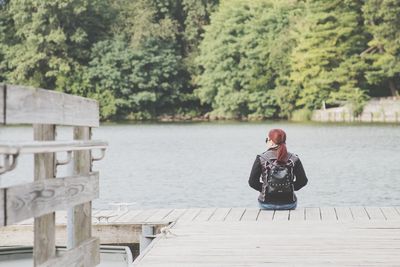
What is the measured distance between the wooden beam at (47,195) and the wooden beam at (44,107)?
31 centimetres

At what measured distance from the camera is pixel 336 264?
6.05 m

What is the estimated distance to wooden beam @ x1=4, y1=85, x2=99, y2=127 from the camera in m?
4.32

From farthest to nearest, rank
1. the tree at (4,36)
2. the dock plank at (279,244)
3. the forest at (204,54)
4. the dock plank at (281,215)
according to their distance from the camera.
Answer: the tree at (4,36) → the forest at (204,54) → the dock plank at (281,215) → the dock plank at (279,244)

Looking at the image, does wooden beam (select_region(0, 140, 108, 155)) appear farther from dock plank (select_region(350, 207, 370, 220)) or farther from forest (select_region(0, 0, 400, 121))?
forest (select_region(0, 0, 400, 121))

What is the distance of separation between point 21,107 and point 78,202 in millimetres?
1129

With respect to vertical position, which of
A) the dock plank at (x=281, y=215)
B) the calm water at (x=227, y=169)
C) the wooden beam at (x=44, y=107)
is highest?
the wooden beam at (x=44, y=107)

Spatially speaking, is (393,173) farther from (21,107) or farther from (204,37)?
(204,37)

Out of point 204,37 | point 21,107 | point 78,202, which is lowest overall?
point 78,202

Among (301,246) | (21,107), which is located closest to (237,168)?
(301,246)

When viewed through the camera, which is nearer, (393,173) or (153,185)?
(153,185)

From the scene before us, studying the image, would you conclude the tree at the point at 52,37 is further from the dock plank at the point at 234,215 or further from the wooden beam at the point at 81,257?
the wooden beam at the point at 81,257

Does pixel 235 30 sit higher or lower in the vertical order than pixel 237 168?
higher

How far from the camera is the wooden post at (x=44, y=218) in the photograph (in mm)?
4824

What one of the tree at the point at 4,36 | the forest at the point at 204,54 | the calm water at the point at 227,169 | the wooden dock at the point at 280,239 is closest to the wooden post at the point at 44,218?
the wooden dock at the point at 280,239
